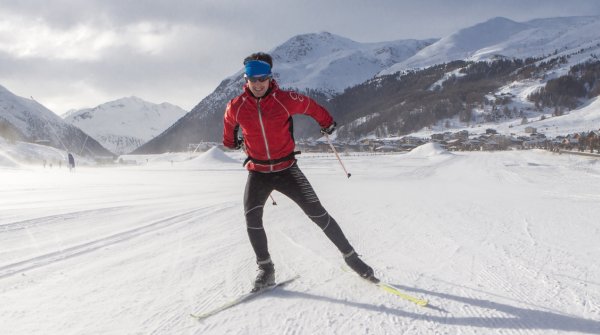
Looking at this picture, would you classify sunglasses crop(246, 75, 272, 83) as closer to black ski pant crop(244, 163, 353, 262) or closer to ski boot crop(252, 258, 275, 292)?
black ski pant crop(244, 163, 353, 262)

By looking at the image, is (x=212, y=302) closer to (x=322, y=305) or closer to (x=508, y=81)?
(x=322, y=305)

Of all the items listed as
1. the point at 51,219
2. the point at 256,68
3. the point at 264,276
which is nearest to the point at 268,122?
the point at 256,68

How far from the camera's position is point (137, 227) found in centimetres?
546

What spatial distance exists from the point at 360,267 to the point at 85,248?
2.93 m

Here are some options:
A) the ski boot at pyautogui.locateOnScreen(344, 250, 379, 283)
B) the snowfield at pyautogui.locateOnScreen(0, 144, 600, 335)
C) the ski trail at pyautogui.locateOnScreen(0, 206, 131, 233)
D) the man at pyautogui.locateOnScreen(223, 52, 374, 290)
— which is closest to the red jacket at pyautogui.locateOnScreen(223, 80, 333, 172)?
the man at pyautogui.locateOnScreen(223, 52, 374, 290)

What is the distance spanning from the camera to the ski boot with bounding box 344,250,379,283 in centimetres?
329

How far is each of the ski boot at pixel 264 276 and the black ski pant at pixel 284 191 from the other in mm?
61

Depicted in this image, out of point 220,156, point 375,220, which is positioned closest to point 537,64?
point 220,156

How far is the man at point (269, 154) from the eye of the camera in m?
3.32

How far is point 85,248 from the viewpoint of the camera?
14.0 feet

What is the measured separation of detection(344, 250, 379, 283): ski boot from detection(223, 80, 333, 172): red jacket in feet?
3.10

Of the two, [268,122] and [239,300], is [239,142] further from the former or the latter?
[239,300]

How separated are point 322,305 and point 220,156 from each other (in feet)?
125

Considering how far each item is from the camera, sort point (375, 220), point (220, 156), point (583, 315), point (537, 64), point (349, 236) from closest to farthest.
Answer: point (583, 315) → point (349, 236) → point (375, 220) → point (220, 156) → point (537, 64)
